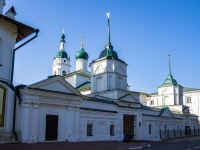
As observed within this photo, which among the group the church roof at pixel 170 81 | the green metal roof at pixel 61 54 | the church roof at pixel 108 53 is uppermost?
the green metal roof at pixel 61 54

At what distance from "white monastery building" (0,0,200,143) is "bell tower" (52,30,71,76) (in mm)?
13534

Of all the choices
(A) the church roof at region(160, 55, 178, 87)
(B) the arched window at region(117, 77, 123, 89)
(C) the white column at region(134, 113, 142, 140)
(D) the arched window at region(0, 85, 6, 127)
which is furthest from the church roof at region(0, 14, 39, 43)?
(A) the church roof at region(160, 55, 178, 87)

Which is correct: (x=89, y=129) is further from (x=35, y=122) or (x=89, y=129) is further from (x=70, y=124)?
(x=35, y=122)

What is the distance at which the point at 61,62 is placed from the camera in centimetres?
5547

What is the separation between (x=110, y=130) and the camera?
27094 millimetres

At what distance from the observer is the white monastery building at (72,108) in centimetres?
1789

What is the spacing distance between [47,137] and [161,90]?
34.7 metres

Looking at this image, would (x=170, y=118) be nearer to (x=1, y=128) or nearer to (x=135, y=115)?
(x=135, y=115)

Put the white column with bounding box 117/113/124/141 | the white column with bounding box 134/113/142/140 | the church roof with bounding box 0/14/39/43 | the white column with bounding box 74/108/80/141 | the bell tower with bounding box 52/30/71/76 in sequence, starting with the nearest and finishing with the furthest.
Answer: the church roof with bounding box 0/14/39/43, the white column with bounding box 74/108/80/141, the white column with bounding box 117/113/124/141, the white column with bounding box 134/113/142/140, the bell tower with bounding box 52/30/71/76

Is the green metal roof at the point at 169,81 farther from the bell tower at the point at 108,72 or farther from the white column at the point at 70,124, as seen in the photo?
the white column at the point at 70,124

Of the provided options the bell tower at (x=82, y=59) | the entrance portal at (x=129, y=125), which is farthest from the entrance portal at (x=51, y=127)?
the bell tower at (x=82, y=59)

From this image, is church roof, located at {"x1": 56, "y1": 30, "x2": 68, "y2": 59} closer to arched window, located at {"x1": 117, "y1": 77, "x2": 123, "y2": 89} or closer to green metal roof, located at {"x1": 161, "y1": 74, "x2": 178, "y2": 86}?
green metal roof, located at {"x1": 161, "y1": 74, "x2": 178, "y2": 86}

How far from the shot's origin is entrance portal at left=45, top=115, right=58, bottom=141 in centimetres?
2006

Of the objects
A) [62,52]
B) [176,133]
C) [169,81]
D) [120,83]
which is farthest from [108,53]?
[62,52]
